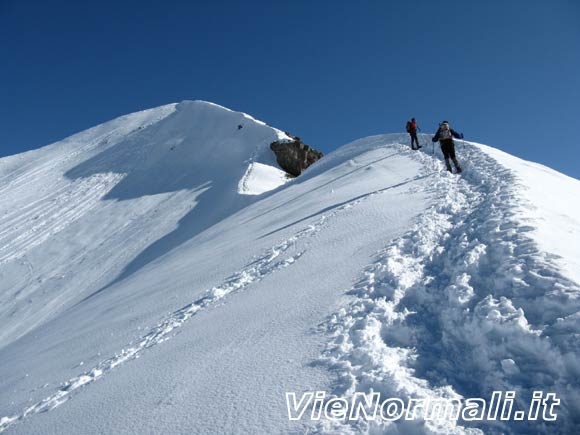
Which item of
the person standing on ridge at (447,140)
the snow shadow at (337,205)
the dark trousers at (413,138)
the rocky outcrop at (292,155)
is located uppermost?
the rocky outcrop at (292,155)

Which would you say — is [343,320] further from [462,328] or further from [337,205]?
[337,205]

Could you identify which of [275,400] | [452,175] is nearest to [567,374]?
[275,400]

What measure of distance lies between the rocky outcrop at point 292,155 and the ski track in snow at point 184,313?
22.1 m

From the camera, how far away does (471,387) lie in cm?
325

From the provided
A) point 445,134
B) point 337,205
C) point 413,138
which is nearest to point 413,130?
point 413,138

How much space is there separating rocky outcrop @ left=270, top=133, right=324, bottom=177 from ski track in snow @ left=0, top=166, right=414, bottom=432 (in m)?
22.1

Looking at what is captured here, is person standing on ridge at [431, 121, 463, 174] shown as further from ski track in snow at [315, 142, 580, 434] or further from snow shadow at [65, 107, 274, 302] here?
snow shadow at [65, 107, 274, 302]

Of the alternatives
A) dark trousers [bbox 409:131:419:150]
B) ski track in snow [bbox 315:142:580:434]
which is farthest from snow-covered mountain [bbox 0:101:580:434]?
dark trousers [bbox 409:131:419:150]

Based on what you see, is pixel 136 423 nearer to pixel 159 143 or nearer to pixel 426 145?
pixel 426 145

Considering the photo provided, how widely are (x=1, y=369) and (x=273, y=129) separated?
3009 cm

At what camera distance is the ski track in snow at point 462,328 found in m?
3.03

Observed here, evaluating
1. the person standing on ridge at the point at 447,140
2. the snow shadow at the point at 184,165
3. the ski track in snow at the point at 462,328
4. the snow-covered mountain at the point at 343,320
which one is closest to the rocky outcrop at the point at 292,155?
the snow shadow at the point at 184,165

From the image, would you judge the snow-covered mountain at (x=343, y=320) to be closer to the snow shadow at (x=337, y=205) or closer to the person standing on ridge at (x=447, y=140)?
the snow shadow at (x=337, y=205)

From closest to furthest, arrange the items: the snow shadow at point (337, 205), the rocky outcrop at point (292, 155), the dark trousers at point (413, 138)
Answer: the snow shadow at point (337, 205)
the dark trousers at point (413, 138)
the rocky outcrop at point (292, 155)
